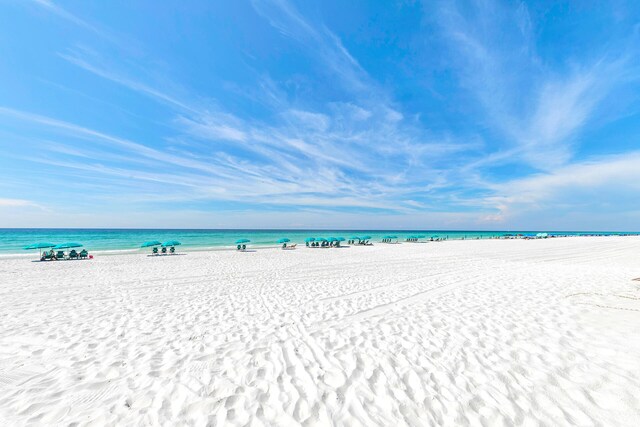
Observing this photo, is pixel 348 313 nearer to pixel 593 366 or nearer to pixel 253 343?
pixel 253 343

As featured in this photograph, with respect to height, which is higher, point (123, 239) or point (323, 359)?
point (123, 239)

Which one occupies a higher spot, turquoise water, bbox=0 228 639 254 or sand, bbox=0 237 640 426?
turquoise water, bbox=0 228 639 254

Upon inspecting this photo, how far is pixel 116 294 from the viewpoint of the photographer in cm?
907

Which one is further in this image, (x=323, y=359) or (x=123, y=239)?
(x=123, y=239)

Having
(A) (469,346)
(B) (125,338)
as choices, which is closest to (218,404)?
(B) (125,338)

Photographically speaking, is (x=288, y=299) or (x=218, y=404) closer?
(x=218, y=404)

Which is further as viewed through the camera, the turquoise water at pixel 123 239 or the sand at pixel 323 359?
the turquoise water at pixel 123 239

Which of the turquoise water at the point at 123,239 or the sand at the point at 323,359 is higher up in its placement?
the turquoise water at the point at 123,239

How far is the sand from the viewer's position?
3.27 meters

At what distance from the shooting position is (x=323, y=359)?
449cm

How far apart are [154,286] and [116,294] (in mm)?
1443

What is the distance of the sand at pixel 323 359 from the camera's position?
3.27 metres

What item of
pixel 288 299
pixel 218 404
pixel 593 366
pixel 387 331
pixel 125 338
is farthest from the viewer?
pixel 288 299

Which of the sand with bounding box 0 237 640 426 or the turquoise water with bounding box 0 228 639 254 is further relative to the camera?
the turquoise water with bounding box 0 228 639 254
